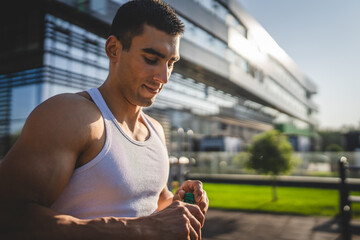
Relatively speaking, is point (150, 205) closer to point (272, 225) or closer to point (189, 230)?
point (189, 230)

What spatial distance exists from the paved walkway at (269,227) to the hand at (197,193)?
12.7 feet

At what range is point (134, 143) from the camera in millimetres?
944

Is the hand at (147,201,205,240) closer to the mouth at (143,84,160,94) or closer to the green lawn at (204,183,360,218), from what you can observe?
the mouth at (143,84,160,94)

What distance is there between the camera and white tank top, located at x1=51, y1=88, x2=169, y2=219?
776 millimetres

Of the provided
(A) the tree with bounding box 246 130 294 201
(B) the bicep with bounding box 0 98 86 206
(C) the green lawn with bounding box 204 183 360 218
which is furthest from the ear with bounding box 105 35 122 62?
(A) the tree with bounding box 246 130 294 201

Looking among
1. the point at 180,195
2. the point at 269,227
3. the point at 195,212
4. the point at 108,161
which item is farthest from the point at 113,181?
the point at 269,227

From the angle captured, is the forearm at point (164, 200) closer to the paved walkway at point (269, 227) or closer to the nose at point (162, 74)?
the nose at point (162, 74)

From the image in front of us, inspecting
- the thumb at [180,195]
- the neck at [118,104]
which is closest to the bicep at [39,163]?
the neck at [118,104]

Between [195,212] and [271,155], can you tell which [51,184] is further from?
[271,155]

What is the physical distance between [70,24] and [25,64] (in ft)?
5.13

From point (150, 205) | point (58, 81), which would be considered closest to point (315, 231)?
point (150, 205)

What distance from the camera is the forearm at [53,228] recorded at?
63 cm

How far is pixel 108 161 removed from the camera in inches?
31.3

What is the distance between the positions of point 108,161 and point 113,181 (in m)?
0.07
